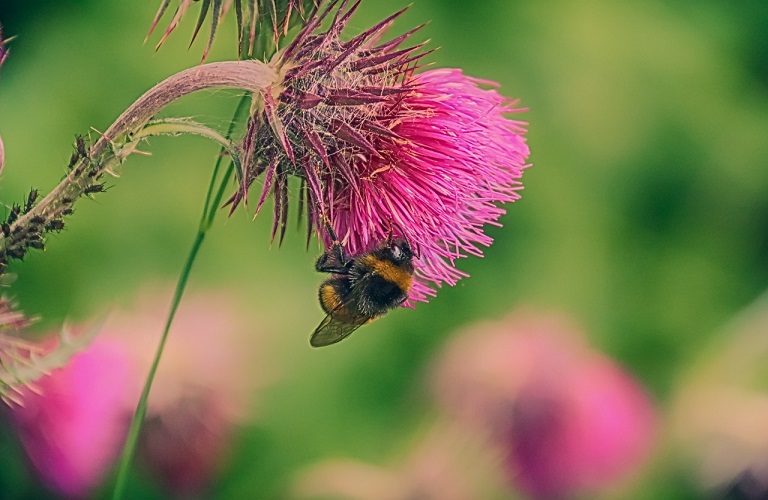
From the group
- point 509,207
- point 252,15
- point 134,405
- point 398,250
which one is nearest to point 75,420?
point 134,405

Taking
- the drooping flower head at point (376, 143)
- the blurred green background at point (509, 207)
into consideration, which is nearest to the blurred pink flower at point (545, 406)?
the blurred green background at point (509, 207)

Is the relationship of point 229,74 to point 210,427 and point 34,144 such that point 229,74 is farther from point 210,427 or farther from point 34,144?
point 34,144

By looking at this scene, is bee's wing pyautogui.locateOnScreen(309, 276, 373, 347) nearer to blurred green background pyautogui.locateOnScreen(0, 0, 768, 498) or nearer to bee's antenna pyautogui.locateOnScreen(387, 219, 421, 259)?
bee's antenna pyautogui.locateOnScreen(387, 219, 421, 259)

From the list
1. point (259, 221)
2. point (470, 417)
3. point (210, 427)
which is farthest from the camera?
point (259, 221)

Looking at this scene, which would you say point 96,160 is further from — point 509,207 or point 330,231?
point 509,207

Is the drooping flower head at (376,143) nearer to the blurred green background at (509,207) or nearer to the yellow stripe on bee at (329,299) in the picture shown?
the yellow stripe on bee at (329,299)

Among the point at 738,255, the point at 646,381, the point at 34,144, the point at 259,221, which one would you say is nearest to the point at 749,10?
the point at 738,255

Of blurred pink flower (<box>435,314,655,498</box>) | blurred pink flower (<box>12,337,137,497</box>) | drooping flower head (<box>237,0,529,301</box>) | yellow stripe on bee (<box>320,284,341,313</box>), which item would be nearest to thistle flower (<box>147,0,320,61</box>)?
drooping flower head (<box>237,0,529,301</box>)
